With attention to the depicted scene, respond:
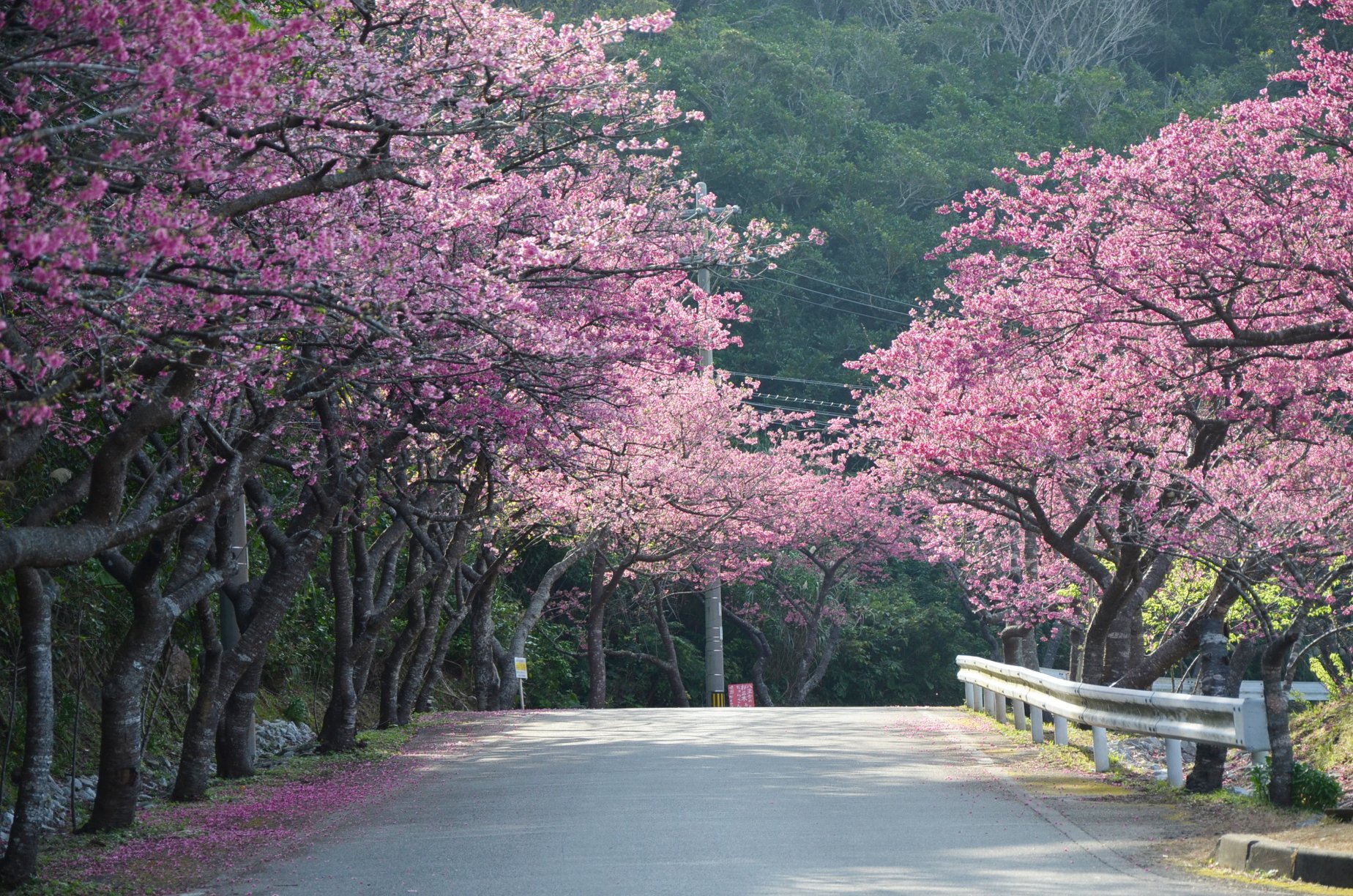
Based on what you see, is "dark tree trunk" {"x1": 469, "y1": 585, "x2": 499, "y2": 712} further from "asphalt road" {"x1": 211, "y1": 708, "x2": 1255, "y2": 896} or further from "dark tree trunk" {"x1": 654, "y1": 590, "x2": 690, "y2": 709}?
"asphalt road" {"x1": 211, "y1": 708, "x2": 1255, "y2": 896}

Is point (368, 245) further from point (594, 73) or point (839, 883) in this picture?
point (839, 883)

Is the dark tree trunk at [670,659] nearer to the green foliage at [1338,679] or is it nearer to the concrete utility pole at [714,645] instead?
the concrete utility pole at [714,645]

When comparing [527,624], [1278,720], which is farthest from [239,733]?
[527,624]

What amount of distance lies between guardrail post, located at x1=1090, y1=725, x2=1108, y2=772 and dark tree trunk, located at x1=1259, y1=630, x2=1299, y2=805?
2219mm

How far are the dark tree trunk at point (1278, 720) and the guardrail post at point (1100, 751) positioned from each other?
2.22 meters

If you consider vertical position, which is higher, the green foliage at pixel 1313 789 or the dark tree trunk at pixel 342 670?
the dark tree trunk at pixel 342 670

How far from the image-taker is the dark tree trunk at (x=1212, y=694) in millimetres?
11555

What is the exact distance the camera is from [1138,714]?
11906 millimetres

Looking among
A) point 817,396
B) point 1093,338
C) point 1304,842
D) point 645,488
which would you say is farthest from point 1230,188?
point 817,396

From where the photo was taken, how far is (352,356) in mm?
10969

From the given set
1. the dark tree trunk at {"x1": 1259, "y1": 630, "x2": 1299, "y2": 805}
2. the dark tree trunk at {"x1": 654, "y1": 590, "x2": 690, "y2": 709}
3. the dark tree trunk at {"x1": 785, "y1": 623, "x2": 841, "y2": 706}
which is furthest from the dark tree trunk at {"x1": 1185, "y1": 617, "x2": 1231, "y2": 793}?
the dark tree trunk at {"x1": 785, "y1": 623, "x2": 841, "y2": 706}

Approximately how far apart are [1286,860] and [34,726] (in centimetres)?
730

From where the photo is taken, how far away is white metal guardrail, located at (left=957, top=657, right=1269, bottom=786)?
984cm

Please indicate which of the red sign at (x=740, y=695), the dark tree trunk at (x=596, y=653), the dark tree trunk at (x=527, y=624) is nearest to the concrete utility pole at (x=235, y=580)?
the dark tree trunk at (x=527, y=624)
